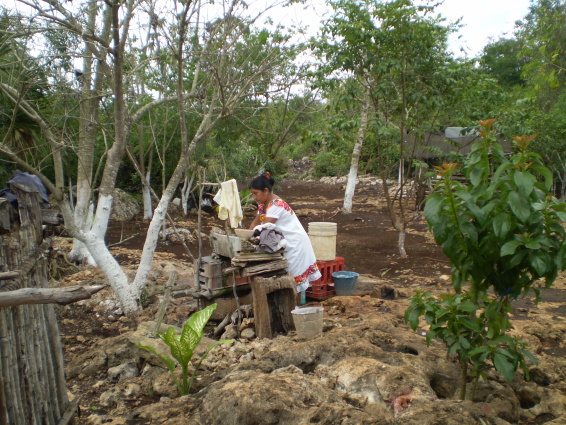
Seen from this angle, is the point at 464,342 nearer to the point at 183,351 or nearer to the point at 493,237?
the point at 493,237

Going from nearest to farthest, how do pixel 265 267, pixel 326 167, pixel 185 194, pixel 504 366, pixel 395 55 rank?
1. pixel 504 366
2. pixel 265 267
3. pixel 395 55
4. pixel 185 194
5. pixel 326 167

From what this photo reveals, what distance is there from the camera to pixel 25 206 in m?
2.73

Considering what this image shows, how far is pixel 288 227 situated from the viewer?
17.8 ft

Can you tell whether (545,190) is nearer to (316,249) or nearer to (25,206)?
(25,206)

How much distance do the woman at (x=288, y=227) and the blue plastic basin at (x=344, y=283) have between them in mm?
879

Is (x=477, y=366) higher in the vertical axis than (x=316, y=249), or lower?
lower

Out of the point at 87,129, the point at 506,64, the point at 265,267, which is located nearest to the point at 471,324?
the point at 265,267

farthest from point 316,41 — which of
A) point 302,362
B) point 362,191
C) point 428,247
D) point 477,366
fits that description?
point 362,191

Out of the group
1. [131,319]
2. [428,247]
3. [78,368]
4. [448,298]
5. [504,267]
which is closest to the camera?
[504,267]

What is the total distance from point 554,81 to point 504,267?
276 cm

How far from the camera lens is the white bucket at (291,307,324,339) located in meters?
4.55

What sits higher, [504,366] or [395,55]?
[395,55]

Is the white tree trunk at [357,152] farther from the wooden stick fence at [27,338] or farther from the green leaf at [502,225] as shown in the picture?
the wooden stick fence at [27,338]

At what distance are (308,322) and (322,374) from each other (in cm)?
86
